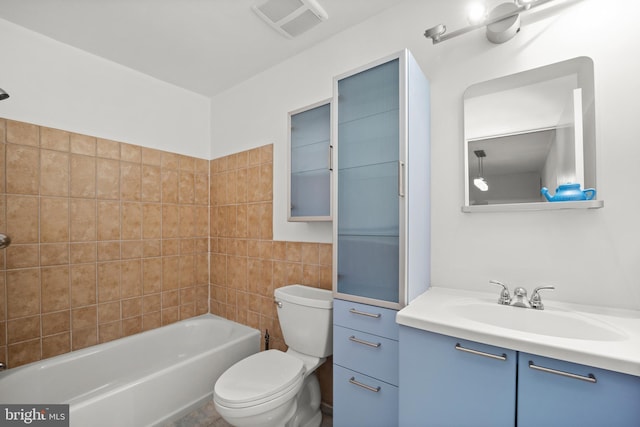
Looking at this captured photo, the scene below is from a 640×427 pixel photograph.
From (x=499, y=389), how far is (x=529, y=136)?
42.3 inches

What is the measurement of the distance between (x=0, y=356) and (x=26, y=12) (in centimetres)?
213

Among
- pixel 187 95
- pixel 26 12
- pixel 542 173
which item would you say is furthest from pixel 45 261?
pixel 542 173

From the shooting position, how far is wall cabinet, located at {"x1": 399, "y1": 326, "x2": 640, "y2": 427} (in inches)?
31.6

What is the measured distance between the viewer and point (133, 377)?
209 centimetres

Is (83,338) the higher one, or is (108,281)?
(108,281)

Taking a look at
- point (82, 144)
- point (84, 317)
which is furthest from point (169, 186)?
point (84, 317)

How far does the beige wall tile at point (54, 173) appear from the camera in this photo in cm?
195

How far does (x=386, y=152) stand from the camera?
1.39m

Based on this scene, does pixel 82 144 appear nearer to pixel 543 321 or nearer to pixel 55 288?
pixel 55 288

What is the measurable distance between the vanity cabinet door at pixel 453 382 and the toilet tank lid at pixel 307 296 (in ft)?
1.93

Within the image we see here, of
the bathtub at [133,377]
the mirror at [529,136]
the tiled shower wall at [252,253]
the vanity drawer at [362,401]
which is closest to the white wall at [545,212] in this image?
the mirror at [529,136]

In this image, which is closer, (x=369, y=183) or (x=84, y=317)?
(x=369, y=183)

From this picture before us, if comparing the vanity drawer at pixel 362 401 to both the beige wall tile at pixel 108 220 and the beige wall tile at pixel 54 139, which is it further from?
the beige wall tile at pixel 54 139

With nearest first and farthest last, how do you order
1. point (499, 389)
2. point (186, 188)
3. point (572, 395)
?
1. point (572, 395)
2. point (499, 389)
3. point (186, 188)
